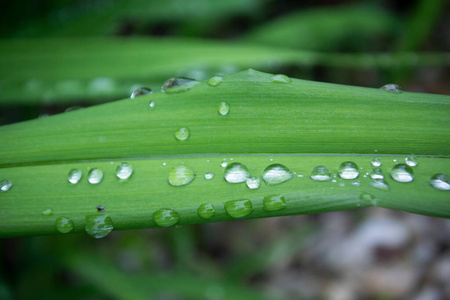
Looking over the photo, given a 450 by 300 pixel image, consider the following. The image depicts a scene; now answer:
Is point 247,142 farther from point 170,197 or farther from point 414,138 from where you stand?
point 414,138

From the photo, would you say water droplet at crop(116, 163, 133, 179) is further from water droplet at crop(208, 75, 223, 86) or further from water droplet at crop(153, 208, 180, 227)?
water droplet at crop(208, 75, 223, 86)

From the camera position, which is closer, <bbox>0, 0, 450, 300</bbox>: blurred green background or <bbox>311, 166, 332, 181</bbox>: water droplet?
<bbox>311, 166, 332, 181</bbox>: water droplet

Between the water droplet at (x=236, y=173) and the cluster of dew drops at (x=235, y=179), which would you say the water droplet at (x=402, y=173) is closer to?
the cluster of dew drops at (x=235, y=179)

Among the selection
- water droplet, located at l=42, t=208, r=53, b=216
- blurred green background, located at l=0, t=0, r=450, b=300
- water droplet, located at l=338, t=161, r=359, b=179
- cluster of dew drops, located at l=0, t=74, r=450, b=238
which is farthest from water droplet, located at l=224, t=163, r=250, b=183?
blurred green background, located at l=0, t=0, r=450, b=300

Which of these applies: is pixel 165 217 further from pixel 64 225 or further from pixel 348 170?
pixel 348 170

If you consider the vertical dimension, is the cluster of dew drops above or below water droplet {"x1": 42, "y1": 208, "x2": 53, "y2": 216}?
above

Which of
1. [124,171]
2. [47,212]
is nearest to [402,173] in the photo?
[124,171]

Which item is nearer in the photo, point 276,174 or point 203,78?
point 276,174
